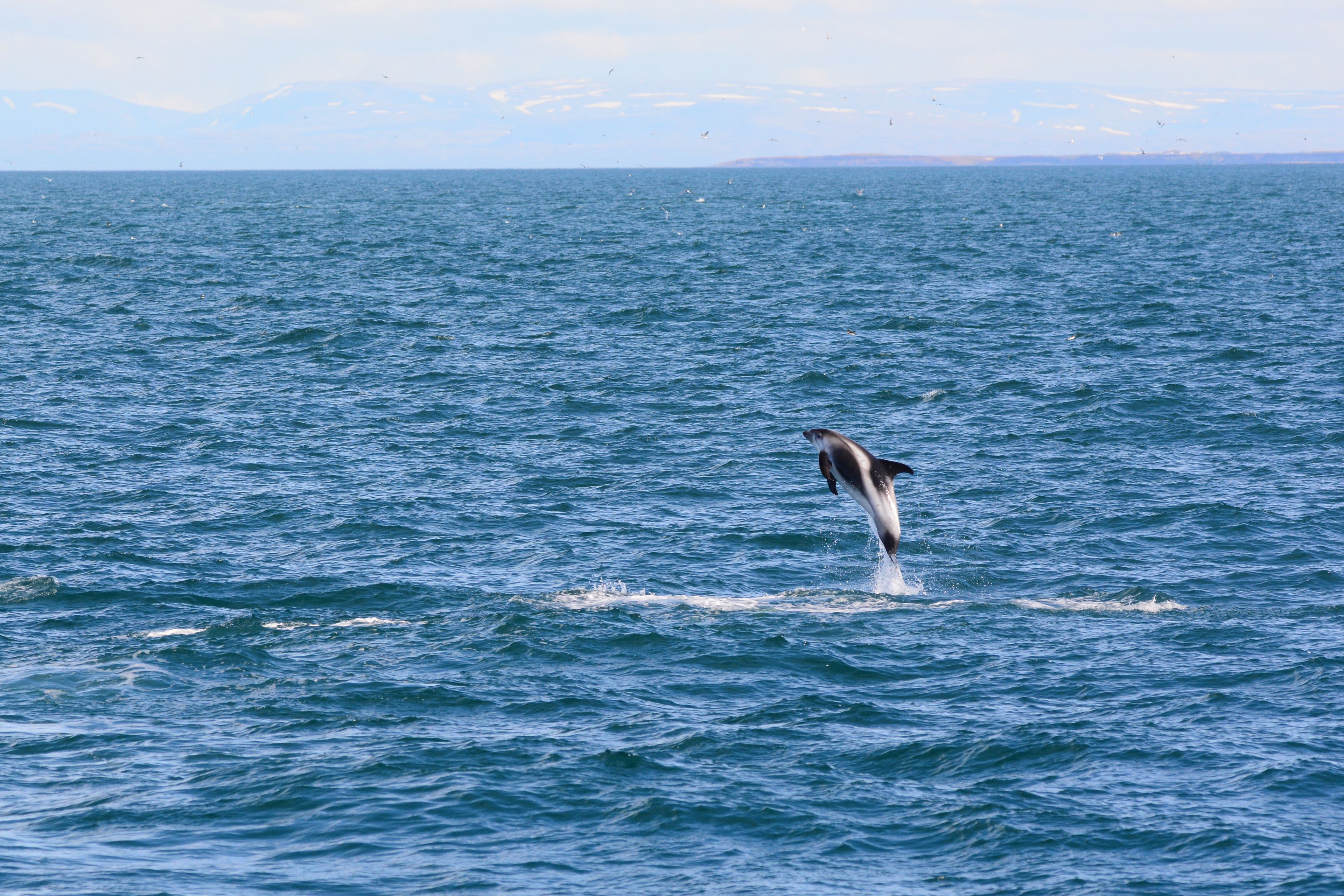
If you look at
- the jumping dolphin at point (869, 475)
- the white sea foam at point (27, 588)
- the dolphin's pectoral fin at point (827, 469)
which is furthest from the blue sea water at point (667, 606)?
the dolphin's pectoral fin at point (827, 469)

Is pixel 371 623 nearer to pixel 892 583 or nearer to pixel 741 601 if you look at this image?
pixel 741 601

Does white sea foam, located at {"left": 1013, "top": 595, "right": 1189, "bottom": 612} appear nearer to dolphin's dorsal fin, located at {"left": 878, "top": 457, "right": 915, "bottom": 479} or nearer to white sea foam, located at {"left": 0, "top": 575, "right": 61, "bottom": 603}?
dolphin's dorsal fin, located at {"left": 878, "top": 457, "right": 915, "bottom": 479}

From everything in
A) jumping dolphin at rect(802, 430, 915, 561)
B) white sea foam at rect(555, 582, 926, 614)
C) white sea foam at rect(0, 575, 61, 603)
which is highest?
jumping dolphin at rect(802, 430, 915, 561)

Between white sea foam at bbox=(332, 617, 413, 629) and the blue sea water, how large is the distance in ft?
0.43

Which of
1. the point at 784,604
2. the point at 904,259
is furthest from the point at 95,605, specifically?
the point at 904,259

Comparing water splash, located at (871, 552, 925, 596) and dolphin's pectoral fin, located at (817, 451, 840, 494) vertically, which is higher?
dolphin's pectoral fin, located at (817, 451, 840, 494)

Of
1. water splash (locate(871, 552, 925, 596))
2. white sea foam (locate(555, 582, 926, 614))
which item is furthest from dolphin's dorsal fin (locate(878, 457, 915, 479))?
water splash (locate(871, 552, 925, 596))

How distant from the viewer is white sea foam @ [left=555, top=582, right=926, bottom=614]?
31.5 meters

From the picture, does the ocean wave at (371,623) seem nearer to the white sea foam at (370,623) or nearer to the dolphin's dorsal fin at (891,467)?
the white sea foam at (370,623)

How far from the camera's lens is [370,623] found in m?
30.3

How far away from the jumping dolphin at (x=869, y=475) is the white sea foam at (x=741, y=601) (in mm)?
4865

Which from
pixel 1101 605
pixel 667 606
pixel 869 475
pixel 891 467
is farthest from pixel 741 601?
pixel 1101 605

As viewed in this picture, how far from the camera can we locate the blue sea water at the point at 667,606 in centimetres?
2072

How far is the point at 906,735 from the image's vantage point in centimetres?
2423
